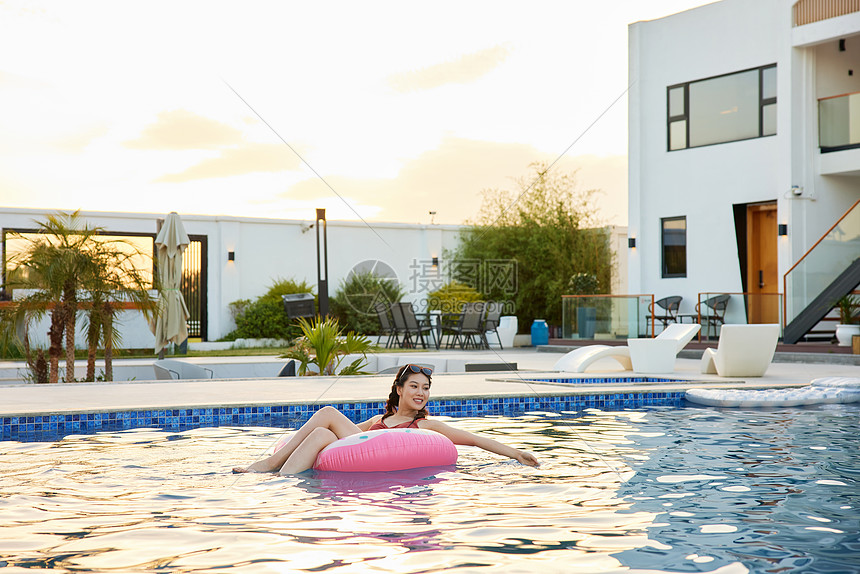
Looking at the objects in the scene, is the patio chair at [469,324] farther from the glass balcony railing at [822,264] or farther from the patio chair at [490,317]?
the glass balcony railing at [822,264]

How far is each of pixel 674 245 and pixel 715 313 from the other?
2569 millimetres

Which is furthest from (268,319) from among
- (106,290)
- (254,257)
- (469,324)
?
(106,290)

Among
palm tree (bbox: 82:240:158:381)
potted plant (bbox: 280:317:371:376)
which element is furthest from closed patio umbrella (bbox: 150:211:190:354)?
potted plant (bbox: 280:317:371:376)

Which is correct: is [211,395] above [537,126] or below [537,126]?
below

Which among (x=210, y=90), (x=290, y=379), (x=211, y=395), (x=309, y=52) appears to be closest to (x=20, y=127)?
(x=210, y=90)

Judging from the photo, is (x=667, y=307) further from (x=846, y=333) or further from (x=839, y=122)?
(x=839, y=122)

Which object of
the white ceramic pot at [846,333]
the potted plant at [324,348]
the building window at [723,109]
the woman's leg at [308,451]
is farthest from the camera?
the building window at [723,109]

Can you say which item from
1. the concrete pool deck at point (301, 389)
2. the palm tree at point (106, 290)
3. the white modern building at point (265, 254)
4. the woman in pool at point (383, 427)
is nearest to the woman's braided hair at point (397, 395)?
the woman in pool at point (383, 427)

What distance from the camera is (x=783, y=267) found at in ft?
47.1

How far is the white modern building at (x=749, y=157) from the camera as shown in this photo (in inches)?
535

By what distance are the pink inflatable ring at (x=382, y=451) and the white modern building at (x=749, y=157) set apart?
9.89 meters

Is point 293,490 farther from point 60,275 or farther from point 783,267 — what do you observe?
point 783,267

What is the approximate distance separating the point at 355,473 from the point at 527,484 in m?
0.90

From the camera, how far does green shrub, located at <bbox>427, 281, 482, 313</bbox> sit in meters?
18.5
